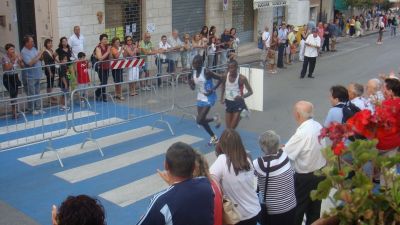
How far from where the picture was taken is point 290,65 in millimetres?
21031

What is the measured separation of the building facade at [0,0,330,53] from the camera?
16250 millimetres

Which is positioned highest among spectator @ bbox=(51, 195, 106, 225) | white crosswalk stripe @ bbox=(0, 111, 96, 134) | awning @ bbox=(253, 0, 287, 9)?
awning @ bbox=(253, 0, 287, 9)

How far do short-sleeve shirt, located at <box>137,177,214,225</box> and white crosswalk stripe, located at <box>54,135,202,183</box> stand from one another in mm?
5231

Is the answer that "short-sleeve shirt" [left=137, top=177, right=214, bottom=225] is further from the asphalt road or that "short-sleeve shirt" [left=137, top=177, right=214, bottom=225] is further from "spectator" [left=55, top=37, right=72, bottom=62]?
"spectator" [left=55, top=37, right=72, bottom=62]

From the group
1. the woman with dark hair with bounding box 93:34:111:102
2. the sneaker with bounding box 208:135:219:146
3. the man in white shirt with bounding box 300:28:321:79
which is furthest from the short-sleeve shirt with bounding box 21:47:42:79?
the man in white shirt with bounding box 300:28:321:79

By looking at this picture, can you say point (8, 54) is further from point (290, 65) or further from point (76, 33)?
point (290, 65)

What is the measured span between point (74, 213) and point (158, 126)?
8.93 metres

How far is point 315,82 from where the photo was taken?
17.2 m

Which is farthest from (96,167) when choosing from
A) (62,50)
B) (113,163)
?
(62,50)

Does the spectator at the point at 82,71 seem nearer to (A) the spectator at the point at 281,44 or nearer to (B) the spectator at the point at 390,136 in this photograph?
(A) the spectator at the point at 281,44

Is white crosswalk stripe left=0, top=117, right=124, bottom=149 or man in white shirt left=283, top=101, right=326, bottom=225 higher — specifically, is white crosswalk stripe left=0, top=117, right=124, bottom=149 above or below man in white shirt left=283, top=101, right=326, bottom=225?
below

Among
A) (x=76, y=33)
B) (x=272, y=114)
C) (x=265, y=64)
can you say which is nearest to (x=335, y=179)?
(x=272, y=114)

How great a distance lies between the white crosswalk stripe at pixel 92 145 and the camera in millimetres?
9555

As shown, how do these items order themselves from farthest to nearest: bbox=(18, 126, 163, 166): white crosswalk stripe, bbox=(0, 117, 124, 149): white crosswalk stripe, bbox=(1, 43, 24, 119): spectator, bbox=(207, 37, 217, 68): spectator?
bbox=(207, 37, 217, 68): spectator
bbox=(1, 43, 24, 119): spectator
bbox=(18, 126, 163, 166): white crosswalk stripe
bbox=(0, 117, 124, 149): white crosswalk stripe
